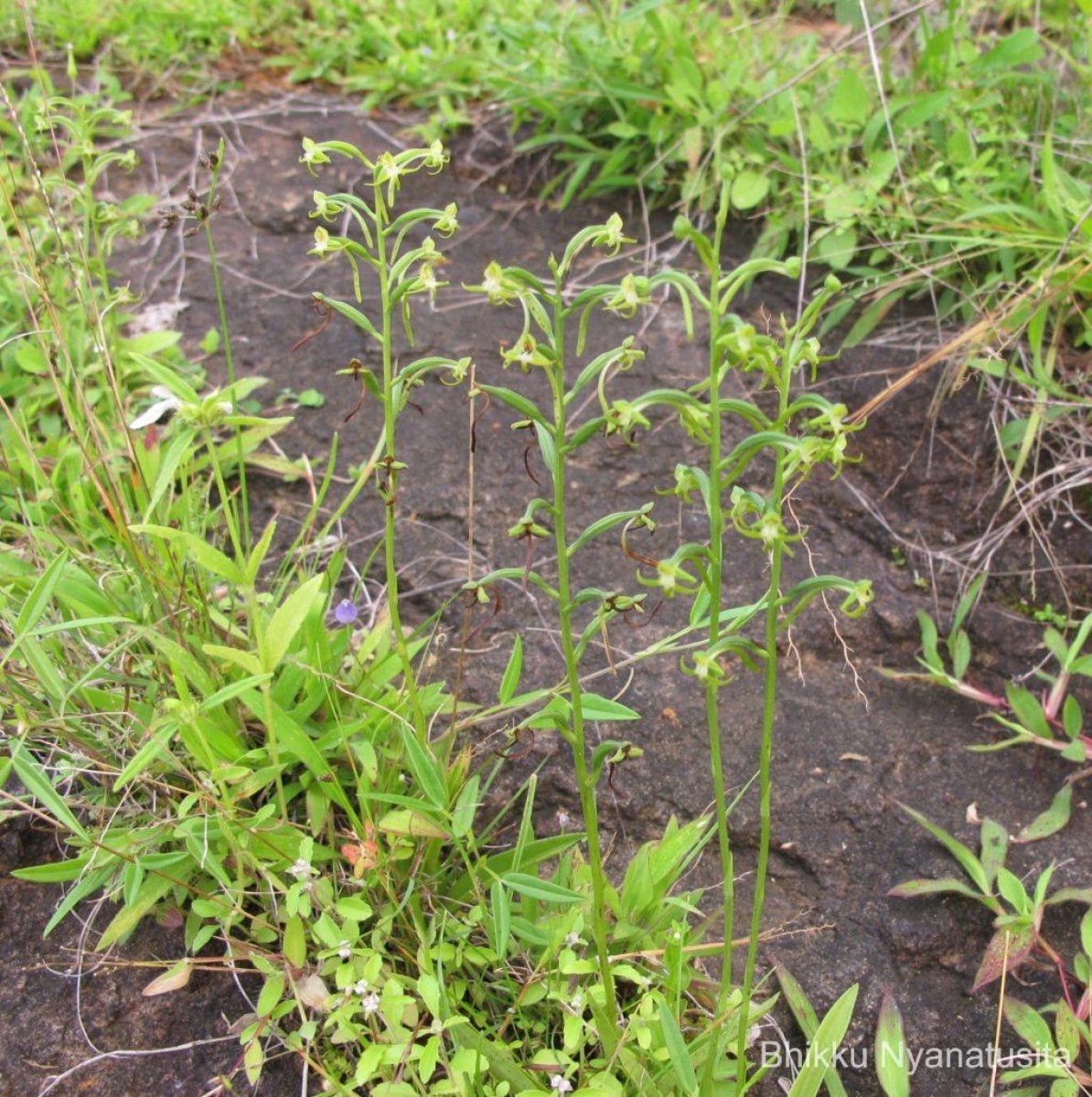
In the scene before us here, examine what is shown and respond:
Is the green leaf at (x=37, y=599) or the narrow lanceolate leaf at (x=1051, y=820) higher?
the green leaf at (x=37, y=599)

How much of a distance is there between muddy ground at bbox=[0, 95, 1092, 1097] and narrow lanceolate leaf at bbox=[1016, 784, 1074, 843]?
1.1 inches

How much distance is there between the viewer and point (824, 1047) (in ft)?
5.61

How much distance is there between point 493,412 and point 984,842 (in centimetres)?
156

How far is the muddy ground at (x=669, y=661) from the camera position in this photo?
1.79 m

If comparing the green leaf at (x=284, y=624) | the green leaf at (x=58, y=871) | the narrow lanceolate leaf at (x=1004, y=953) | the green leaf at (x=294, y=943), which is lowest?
the narrow lanceolate leaf at (x=1004, y=953)

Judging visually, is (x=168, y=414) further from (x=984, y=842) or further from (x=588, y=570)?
(x=984, y=842)

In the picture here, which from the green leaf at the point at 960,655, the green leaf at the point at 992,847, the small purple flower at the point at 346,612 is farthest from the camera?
the green leaf at the point at 960,655

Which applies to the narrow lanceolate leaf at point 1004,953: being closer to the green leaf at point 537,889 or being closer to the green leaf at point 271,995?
the green leaf at point 537,889

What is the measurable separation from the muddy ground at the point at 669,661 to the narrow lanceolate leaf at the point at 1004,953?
0.14 ft

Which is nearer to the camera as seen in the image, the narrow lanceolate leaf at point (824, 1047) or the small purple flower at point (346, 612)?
the narrow lanceolate leaf at point (824, 1047)

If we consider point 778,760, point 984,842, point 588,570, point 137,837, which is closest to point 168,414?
point 588,570

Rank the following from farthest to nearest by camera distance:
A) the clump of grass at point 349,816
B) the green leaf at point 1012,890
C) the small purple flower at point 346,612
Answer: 1. the small purple flower at point 346,612
2. the green leaf at point 1012,890
3. the clump of grass at point 349,816

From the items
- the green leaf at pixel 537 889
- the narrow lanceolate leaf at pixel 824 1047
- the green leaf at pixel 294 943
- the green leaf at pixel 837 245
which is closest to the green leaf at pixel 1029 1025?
the narrow lanceolate leaf at pixel 824 1047

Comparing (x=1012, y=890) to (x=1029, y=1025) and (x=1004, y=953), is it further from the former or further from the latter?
(x=1029, y=1025)
